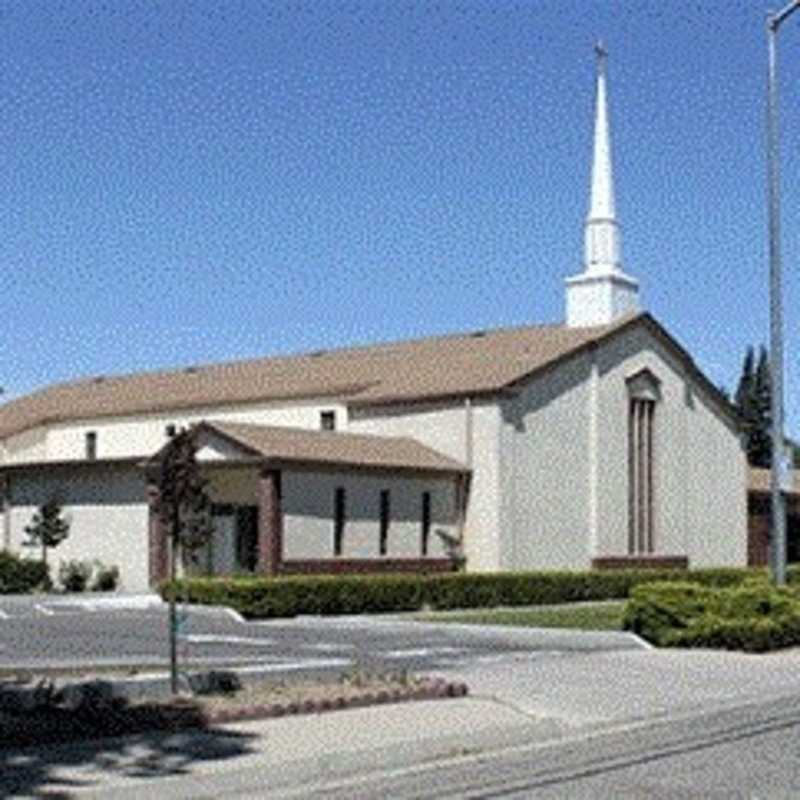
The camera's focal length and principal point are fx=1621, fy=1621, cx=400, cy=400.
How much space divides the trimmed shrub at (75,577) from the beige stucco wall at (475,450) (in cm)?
957

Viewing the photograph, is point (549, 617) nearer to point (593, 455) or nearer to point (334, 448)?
point (334, 448)

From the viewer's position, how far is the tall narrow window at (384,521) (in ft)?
134

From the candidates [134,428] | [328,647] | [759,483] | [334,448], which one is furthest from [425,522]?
[759,483]

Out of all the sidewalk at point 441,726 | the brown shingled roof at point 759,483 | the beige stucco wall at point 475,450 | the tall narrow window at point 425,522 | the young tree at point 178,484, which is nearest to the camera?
the sidewalk at point 441,726

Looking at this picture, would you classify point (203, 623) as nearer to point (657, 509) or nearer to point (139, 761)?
point (139, 761)

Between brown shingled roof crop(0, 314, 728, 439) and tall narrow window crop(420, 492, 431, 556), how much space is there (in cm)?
312

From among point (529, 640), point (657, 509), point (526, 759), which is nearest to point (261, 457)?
point (529, 640)

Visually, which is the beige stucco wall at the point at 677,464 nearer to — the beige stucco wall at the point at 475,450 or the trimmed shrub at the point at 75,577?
the beige stucco wall at the point at 475,450

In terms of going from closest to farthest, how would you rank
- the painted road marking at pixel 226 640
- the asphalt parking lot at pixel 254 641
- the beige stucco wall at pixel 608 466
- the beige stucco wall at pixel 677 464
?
1. the asphalt parking lot at pixel 254 641
2. the painted road marking at pixel 226 640
3. the beige stucco wall at pixel 608 466
4. the beige stucco wall at pixel 677 464

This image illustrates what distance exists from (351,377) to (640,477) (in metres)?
9.28

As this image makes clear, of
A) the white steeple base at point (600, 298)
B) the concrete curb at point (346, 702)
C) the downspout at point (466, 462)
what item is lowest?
the concrete curb at point (346, 702)

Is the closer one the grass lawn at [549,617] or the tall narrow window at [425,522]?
the grass lawn at [549,617]

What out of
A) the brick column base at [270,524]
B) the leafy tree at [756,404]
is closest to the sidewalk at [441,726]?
the brick column base at [270,524]

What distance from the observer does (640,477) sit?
161 feet
